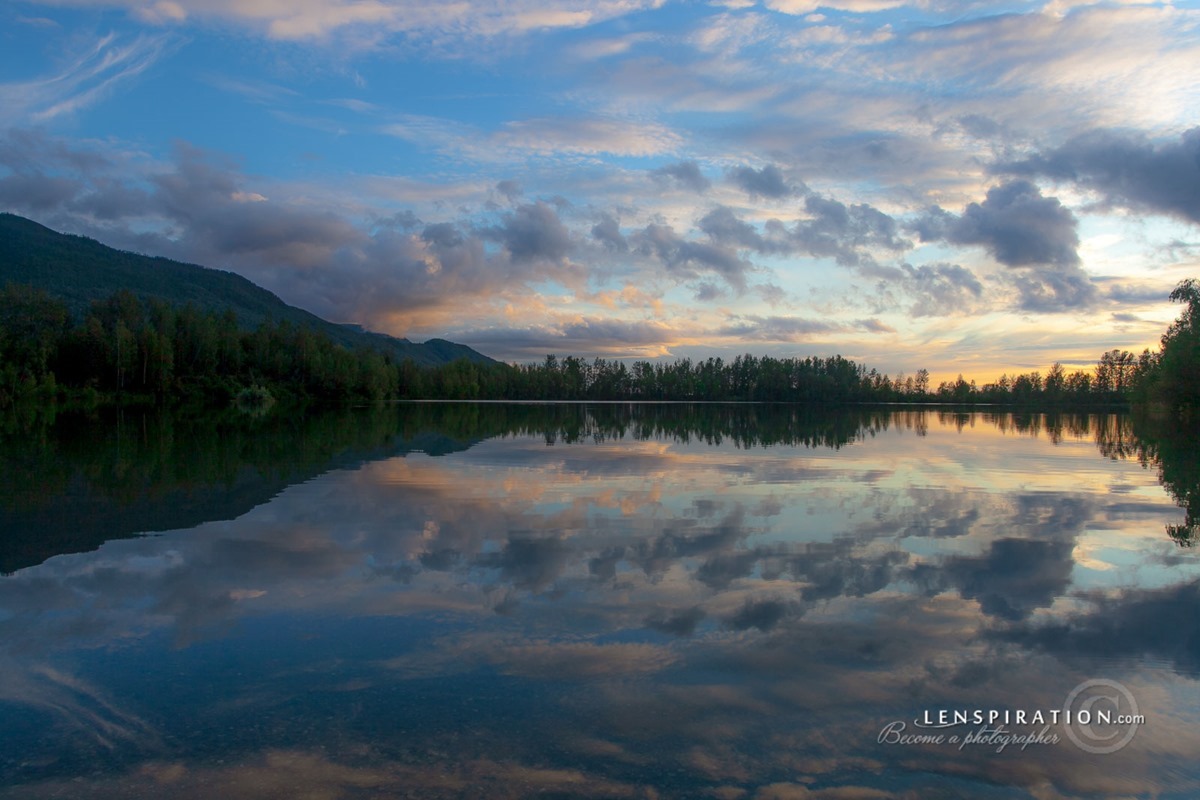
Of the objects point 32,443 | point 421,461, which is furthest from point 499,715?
point 32,443

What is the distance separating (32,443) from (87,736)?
27.6m

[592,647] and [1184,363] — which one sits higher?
[1184,363]

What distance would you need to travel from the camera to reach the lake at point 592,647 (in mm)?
4879

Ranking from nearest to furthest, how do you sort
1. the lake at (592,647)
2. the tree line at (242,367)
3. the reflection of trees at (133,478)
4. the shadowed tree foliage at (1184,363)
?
the lake at (592,647) < the reflection of trees at (133,478) < the shadowed tree foliage at (1184,363) < the tree line at (242,367)

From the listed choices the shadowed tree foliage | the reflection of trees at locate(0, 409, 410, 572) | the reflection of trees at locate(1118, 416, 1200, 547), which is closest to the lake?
the reflection of trees at locate(0, 409, 410, 572)

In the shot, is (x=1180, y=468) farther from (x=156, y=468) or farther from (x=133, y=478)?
(x=156, y=468)

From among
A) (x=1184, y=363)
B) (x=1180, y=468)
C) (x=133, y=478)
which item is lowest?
(x=133, y=478)

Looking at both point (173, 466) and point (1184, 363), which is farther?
point (1184, 363)

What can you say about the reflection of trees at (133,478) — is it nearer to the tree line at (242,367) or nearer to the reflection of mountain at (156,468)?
the reflection of mountain at (156,468)

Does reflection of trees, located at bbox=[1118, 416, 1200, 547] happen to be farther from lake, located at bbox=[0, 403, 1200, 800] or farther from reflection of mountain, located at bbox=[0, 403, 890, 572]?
reflection of mountain, located at bbox=[0, 403, 890, 572]

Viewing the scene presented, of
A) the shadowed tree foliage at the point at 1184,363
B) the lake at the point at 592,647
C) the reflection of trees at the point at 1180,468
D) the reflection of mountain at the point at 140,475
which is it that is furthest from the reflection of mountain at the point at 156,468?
the shadowed tree foliage at the point at 1184,363

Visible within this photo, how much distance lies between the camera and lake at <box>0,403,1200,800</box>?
4879 millimetres

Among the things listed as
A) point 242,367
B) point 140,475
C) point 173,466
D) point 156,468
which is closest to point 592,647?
point 140,475

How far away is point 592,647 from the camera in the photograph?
6945 mm
